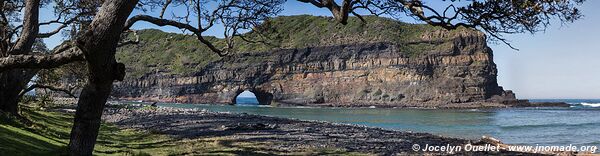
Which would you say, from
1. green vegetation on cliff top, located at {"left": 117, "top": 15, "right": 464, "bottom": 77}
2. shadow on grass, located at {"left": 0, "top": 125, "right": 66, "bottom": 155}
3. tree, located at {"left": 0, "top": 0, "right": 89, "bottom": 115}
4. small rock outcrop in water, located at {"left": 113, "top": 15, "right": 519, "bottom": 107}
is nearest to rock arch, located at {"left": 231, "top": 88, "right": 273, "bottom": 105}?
small rock outcrop in water, located at {"left": 113, "top": 15, "right": 519, "bottom": 107}

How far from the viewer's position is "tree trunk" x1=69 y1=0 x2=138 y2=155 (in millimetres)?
6809

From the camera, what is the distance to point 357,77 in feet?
471

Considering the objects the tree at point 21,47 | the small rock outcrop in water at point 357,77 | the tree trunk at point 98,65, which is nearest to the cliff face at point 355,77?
the small rock outcrop in water at point 357,77

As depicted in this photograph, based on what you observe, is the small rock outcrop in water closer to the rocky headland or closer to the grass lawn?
the rocky headland

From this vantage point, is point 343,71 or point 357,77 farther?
point 343,71

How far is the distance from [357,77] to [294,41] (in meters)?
27.0

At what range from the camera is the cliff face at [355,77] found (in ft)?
413

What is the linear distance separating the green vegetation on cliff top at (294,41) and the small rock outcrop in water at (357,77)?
2297 millimetres

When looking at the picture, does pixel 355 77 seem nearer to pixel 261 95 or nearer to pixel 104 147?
pixel 261 95

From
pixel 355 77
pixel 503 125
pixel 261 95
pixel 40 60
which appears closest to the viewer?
pixel 40 60

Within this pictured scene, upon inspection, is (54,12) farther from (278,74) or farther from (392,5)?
(278,74)

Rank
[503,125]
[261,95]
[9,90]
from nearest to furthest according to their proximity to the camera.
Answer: [9,90] → [503,125] → [261,95]

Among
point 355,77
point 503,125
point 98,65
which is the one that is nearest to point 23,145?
point 98,65

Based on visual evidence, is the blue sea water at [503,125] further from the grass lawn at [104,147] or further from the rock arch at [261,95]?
the rock arch at [261,95]
